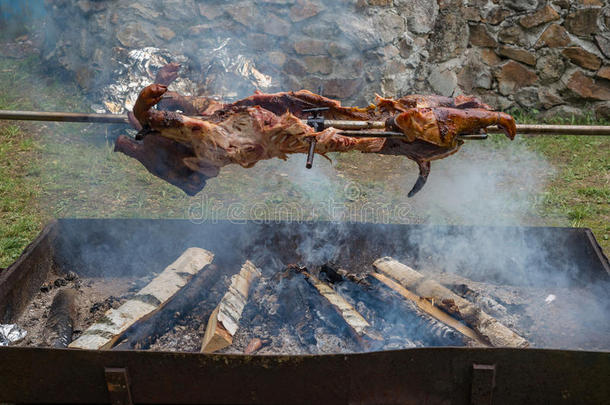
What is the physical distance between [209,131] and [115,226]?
50.3 inches

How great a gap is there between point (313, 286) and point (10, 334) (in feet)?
5.65

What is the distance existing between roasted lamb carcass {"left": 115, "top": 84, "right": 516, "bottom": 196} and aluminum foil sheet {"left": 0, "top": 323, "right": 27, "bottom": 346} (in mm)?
1160

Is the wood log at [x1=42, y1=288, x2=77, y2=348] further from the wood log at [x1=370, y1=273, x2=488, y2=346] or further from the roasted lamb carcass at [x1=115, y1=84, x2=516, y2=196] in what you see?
the wood log at [x1=370, y1=273, x2=488, y2=346]

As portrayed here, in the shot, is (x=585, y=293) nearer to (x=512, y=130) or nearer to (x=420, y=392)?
(x=512, y=130)

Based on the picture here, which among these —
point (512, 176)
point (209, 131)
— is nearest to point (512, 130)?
point (209, 131)


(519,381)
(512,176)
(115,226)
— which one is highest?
(519,381)

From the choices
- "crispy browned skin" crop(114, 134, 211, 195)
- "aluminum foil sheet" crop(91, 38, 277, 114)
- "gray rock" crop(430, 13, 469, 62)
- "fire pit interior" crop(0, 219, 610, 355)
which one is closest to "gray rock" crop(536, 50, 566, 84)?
"gray rock" crop(430, 13, 469, 62)

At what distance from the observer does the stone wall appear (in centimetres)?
649

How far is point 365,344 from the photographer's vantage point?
2.93 m

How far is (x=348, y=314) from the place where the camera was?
310 centimetres

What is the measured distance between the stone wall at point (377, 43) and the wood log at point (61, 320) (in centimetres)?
363

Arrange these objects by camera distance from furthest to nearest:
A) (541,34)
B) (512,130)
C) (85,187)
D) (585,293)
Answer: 1. (541,34)
2. (85,187)
3. (585,293)
4. (512,130)

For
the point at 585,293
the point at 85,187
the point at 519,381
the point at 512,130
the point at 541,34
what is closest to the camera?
the point at 519,381

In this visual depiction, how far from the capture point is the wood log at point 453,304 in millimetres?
2969
